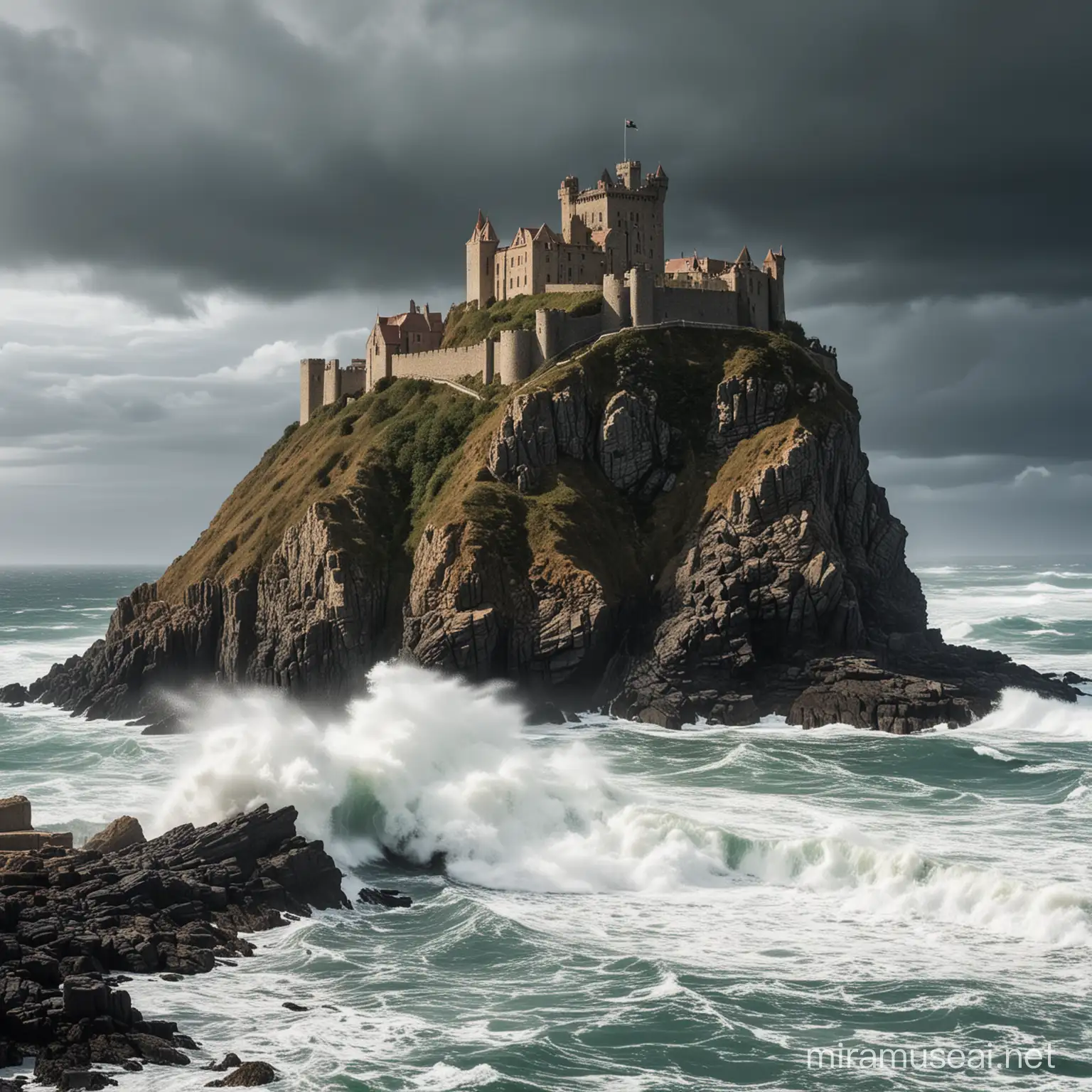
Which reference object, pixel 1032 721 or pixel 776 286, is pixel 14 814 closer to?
pixel 1032 721

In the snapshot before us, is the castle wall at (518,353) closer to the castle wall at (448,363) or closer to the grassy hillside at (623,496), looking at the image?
the grassy hillside at (623,496)

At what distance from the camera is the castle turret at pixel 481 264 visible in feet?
372

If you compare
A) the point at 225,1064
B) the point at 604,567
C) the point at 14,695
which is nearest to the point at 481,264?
the point at 604,567

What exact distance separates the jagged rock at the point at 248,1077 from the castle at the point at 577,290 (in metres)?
73.9

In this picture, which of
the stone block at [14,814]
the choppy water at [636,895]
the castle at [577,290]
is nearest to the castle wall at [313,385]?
the castle at [577,290]

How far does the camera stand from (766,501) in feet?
269

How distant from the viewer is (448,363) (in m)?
106

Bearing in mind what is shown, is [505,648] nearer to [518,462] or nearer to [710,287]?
[518,462]

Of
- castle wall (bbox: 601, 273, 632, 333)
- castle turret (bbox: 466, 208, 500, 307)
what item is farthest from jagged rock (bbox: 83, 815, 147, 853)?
castle turret (bbox: 466, 208, 500, 307)

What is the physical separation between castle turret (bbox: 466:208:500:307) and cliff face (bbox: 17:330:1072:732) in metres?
15.8

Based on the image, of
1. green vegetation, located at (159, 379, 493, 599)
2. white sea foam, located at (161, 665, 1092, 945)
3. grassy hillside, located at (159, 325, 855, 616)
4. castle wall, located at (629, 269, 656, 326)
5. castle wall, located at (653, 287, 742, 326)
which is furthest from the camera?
castle wall, located at (653, 287, 742, 326)

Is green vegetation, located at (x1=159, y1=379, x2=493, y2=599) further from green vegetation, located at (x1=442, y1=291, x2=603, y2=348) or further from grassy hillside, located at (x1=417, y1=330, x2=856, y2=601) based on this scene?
green vegetation, located at (x1=442, y1=291, x2=603, y2=348)

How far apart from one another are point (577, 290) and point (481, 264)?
11.4 metres

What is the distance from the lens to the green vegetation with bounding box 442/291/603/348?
336ft
